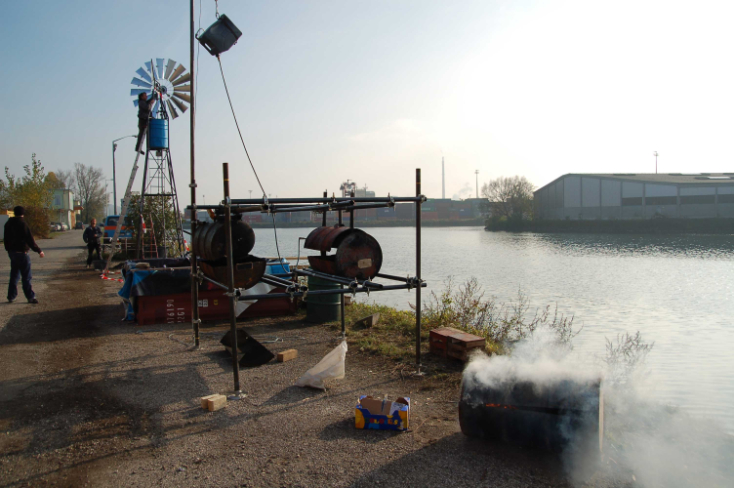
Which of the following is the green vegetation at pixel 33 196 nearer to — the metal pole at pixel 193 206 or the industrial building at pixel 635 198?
the metal pole at pixel 193 206

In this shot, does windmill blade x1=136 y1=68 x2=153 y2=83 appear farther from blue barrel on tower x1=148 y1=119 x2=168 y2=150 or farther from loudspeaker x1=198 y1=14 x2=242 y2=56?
loudspeaker x1=198 y1=14 x2=242 y2=56

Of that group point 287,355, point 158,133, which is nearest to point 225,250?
point 287,355

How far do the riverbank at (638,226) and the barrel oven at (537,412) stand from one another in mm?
58363

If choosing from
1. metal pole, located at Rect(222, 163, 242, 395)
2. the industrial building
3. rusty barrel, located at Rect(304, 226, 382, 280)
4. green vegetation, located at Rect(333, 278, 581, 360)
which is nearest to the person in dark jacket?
green vegetation, located at Rect(333, 278, 581, 360)

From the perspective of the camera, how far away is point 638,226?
5672 cm

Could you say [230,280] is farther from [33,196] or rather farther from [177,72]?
[33,196]

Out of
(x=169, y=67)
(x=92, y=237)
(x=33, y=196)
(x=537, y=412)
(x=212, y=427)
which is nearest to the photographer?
(x=537, y=412)

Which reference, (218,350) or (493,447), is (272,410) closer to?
(493,447)

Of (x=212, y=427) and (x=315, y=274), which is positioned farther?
(x=315, y=274)

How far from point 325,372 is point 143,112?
1166cm

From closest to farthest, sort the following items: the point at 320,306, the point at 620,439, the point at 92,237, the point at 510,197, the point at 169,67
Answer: the point at 620,439 < the point at 320,306 < the point at 169,67 < the point at 92,237 < the point at 510,197

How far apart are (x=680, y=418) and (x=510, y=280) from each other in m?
17.5

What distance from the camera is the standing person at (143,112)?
46.4 ft

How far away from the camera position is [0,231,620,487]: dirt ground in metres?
3.76
